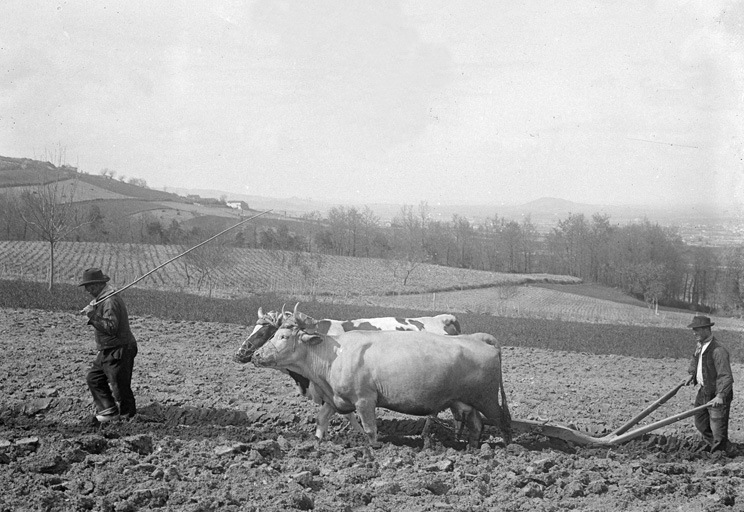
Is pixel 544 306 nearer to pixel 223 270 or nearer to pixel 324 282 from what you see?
pixel 324 282

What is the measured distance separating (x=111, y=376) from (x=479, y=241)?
6856 centimetres

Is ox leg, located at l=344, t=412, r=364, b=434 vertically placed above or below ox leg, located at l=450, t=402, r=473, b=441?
below

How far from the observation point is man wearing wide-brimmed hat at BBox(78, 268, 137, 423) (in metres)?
9.11

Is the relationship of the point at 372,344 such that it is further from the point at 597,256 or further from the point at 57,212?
the point at 597,256

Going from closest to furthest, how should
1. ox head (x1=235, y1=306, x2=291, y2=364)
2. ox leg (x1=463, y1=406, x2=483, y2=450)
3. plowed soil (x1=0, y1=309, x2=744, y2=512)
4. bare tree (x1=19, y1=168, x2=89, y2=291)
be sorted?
plowed soil (x1=0, y1=309, x2=744, y2=512) < ox leg (x1=463, y1=406, x2=483, y2=450) < ox head (x1=235, y1=306, x2=291, y2=364) < bare tree (x1=19, y1=168, x2=89, y2=291)

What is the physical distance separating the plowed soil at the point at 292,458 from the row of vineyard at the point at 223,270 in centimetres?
2103

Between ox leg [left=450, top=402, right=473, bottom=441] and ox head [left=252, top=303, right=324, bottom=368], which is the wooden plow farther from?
ox head [left=252, top=303, right=324, bottom=368]

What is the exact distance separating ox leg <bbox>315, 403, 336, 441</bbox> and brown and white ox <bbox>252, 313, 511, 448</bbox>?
0.01 metres

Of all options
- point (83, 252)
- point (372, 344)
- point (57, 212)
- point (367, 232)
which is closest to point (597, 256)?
point (367, 232)

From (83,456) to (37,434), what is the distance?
1.69 meters

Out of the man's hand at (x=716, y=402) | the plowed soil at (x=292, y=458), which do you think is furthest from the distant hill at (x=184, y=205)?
the man's hand at (x=716, y=402)

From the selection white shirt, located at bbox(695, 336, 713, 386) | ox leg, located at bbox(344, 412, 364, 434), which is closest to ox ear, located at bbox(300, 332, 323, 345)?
ox leg, located at bbox(344, 412, 364, 434)

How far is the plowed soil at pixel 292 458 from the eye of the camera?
22.2 feet

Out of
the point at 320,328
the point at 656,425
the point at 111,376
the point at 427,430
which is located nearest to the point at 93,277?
the point at 111,376
